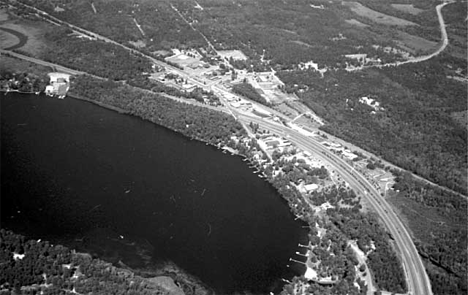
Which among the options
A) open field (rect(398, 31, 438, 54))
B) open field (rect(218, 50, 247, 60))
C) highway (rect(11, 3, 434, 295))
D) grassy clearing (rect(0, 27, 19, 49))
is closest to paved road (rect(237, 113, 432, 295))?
highway (rect(11, 3, 434, 295))

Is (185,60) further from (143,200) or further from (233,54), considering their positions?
(143,200)

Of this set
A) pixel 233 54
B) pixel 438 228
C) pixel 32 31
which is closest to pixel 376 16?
pixel 233 54

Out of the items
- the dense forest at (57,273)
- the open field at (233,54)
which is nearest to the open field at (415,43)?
the open field at (233,54)

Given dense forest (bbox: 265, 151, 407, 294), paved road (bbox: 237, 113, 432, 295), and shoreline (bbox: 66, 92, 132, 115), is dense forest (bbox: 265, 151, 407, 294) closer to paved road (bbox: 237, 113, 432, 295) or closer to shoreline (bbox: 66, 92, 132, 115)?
paved road (bbox: 237, 113, 432, 295)

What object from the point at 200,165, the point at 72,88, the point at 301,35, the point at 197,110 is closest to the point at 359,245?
the point at 200,165

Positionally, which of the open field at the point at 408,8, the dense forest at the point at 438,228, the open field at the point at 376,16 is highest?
the open field at the point at 408,8

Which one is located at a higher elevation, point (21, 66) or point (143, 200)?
point (143, 200)

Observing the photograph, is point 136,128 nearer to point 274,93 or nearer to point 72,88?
point 72,88

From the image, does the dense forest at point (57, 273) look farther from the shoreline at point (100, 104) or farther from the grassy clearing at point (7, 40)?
the grassy clearing at point (7, 40)
